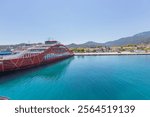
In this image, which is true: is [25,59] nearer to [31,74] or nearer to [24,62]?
[24,62]

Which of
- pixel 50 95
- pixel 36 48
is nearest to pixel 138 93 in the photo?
pixel 50 95

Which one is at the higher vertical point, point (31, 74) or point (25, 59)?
point (25, 59)

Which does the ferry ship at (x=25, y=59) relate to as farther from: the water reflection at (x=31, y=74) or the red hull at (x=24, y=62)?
the water reflection at (x=31, y=74)

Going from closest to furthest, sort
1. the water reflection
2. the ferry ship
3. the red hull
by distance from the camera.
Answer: the water reflection, the red hull, the ferry ship

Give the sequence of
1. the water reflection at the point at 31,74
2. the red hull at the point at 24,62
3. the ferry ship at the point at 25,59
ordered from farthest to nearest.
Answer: the ferry ship at the point at 25,59, the red hull at the point at 24,62, the water reflection at the point at 31,74

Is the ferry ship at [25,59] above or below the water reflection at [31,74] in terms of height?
above

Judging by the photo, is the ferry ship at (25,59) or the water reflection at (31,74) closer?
the water reflection at (31,74)

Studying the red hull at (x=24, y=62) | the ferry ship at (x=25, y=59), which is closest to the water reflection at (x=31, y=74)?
the red hull at (x=24, y=62)

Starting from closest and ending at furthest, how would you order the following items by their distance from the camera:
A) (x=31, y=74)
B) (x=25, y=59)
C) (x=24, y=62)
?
1. (x=31, y=74)
2. (x=24, y=62)
3. (x=25, y=59)

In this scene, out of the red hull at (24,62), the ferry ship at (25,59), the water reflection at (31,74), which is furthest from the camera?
the ferry ship at (25,59)

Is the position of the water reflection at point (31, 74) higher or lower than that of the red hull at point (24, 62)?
lower

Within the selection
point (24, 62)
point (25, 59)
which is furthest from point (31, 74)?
point (25, 59)

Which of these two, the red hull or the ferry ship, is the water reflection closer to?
the red hull

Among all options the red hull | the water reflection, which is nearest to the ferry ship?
the red hull
